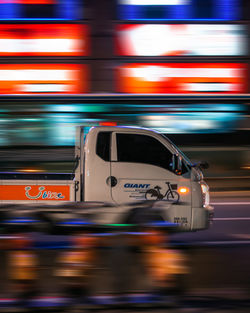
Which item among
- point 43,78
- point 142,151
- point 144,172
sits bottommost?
point 144,172

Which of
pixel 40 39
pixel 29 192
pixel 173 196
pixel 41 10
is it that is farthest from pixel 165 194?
pixel 41 10

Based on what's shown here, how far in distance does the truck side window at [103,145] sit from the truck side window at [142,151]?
14cm

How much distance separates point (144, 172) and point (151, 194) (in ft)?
1.07

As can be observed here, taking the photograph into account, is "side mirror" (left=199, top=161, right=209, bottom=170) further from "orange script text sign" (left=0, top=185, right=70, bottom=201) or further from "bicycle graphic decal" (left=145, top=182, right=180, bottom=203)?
"orange script text sign" (left=0, top=185, right=70, bottom=201)

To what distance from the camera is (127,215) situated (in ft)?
21.5

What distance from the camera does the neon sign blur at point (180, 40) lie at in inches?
600

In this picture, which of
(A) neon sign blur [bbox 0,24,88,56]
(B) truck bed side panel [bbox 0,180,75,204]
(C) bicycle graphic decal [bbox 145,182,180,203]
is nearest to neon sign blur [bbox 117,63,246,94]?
(A) neon sign blur [bbox 0,24,88,56]

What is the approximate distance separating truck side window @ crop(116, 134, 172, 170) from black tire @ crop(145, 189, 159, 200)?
0.39 m

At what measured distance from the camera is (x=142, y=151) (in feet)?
22.4

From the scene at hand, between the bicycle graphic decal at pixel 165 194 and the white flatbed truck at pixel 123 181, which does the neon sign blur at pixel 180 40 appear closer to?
the white flatbed truck at pixel 123 181

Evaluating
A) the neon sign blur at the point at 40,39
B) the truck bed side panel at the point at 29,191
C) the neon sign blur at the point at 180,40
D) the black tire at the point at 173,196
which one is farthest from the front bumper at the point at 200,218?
the neon sign blur at the point at 40,39

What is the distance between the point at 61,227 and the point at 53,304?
7.35 ft

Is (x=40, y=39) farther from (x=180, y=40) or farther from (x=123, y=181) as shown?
(x=123, y=181)

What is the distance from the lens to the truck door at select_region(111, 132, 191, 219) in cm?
671
